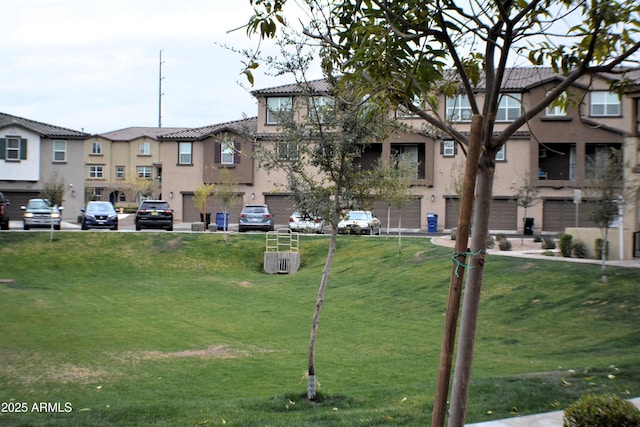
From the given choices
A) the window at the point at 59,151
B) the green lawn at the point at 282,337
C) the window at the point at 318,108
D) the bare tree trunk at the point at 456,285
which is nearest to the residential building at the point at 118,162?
the window at the point at 59,151

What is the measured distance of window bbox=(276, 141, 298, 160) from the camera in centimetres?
1193

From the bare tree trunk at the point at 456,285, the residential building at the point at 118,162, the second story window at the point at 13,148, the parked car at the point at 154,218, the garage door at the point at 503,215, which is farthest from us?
the residential building at the point at 118,162

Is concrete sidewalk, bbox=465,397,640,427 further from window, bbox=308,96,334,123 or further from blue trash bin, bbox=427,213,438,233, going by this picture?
blue trash bin, bbox=427,213,438,233

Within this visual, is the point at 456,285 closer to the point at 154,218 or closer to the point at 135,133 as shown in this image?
the point at 154,218

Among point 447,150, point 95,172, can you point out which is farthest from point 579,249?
point 95,172

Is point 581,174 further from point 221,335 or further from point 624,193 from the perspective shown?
point 221,335

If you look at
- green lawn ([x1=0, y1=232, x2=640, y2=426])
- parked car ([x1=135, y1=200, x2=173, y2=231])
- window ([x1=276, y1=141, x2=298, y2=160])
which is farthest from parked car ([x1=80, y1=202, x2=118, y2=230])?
window ([x1=276, y1=141, x2=298, y2=160])

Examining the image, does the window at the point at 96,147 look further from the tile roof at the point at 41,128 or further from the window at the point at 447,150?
the window at the point at 447,150

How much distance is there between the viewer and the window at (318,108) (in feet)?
38.0

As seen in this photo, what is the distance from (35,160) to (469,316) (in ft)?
183

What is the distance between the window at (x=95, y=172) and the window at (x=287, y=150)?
76728mm

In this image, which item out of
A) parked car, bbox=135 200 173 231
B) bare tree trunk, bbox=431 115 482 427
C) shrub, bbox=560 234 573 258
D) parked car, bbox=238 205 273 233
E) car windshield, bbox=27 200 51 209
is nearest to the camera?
bare tree trunk, bbox=431 115 482 427

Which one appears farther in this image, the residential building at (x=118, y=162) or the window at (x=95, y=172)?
the window at (x=95, y=172)

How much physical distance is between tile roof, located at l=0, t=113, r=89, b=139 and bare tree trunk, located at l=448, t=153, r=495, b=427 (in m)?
54.8
